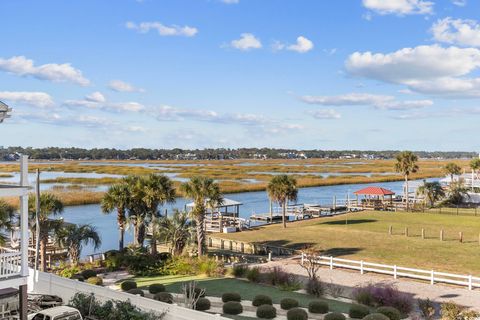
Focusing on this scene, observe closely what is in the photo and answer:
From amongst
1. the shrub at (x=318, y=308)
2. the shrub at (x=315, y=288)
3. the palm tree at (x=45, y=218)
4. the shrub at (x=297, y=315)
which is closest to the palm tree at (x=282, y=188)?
the palm tree at (x=45, y=218)

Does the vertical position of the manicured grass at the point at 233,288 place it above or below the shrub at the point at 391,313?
below

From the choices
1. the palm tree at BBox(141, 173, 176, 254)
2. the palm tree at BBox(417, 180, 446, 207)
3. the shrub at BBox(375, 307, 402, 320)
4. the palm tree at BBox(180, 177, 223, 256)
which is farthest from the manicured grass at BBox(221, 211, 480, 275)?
the shrub at BBox(375, 307, 402, 320)

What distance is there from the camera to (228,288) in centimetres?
2664

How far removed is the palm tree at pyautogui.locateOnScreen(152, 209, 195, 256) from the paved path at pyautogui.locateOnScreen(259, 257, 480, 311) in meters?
5.72

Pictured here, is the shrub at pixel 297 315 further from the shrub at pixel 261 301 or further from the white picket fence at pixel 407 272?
the white picket fence at pixel 407 272

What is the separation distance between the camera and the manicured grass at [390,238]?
32938 millimetres

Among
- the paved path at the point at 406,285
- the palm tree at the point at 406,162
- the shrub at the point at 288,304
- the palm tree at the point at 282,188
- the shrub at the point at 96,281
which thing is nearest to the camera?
the shrub at the point at 288,304

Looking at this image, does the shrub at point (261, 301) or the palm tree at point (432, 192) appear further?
the palm tree at point (432, 192)

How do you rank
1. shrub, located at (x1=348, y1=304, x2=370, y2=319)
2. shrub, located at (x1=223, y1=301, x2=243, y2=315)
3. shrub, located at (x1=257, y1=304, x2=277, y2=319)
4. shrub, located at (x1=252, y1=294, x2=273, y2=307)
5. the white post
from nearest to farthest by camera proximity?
the white post, shrub, located at (x1=348, y1=304, x2=370, y2=319), shrub, located at (x1=257, y1=304, x2=277, y2=319), shrub, located at (x1=223, y1=301, x2=243, y2=315), shrub, located at (x1=252, y1=294, x2=273, y2=307)

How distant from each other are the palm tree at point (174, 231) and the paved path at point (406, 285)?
572cm

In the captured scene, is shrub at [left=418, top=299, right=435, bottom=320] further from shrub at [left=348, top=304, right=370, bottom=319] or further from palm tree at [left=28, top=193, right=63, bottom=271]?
palm tree at [left=28, top=193, right=63, bottom=271]

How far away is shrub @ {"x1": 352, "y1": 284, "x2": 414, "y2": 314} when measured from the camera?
71.8 feet

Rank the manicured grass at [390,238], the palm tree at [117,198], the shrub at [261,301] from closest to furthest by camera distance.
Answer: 1. the shrub at [261,301]
2. the manicured grass at [390,238]
3. the palm tree at [117,198]

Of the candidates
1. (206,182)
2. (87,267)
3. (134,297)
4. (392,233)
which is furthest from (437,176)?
(134,297)
